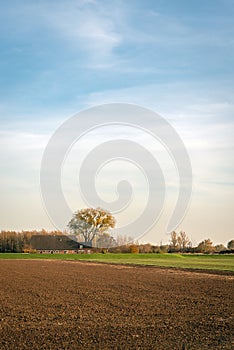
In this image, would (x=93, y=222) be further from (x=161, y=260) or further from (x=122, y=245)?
(x=161, y=260)

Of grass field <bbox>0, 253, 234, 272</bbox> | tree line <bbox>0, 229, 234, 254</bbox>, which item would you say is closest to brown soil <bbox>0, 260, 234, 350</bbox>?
grass field <bbox>0, 253, 234, 272</bbox>

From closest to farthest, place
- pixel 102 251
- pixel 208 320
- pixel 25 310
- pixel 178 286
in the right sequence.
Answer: pixel 208 320 < pixel 25 310 < pixel 178 286 < pixel 102 251

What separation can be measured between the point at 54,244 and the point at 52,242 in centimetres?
95

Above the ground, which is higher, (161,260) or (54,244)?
(54,244)

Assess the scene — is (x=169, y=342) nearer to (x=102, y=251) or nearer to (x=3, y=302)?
(x=3, y=302)

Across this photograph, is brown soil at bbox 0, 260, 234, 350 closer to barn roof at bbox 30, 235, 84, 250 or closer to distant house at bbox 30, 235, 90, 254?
distant house at bbox 30, 235, 90, 254

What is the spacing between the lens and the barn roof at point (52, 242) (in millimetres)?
111969

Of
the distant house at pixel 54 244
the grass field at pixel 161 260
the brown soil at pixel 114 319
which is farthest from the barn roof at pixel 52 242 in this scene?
the brown soil at pixel 114 319

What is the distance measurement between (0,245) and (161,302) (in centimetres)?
10538

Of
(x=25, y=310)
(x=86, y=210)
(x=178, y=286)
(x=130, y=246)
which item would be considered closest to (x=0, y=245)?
(x=86, y=210)

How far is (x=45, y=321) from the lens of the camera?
13820mm

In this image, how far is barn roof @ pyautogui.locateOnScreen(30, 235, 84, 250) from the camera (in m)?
112

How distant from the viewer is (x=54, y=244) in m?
115

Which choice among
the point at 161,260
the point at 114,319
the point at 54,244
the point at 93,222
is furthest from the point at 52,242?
the point at 114,319
